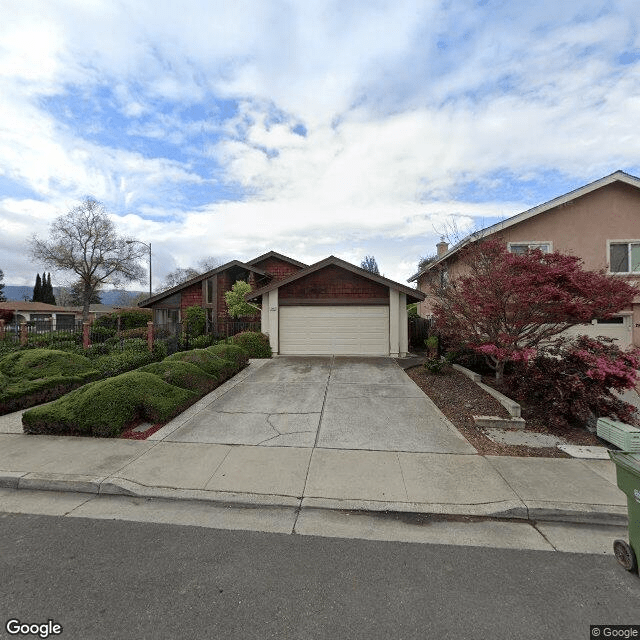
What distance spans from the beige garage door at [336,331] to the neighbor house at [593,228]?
9.46 feet

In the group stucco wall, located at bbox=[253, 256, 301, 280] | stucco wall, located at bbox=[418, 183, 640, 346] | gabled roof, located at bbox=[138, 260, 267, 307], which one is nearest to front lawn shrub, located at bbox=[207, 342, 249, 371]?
stucco wall, located at bbox=[418, 183, 640, 346]

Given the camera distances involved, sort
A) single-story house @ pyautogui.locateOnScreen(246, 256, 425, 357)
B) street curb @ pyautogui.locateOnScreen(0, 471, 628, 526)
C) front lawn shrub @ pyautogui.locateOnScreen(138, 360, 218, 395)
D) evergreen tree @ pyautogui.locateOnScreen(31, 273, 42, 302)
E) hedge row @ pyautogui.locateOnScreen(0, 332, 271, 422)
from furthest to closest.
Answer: evergreen tree @ pyautogui.locateOnScreen(31, 273, 42, 302), single-story house @ pyautogui.locateOnScreen(246, 256, 425, 357), front lawn shrub @ pyautogui.locateOnScreen(138, 360, 218, 395), hedge row @ pyautogui.locateOnScreen(0, 332, 271, 422), street curb @ pyautogui.locateOnScreen(0, 471, 628, 526)

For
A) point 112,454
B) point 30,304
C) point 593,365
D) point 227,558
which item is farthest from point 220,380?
point 30,304

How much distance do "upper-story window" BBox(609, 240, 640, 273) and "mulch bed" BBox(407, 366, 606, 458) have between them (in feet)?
31.2

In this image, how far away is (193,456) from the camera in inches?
192

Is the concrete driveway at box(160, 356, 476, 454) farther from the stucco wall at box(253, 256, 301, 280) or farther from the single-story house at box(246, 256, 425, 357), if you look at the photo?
the stucco wall at box(253, 256, 301, 280)

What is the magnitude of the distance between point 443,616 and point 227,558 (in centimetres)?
173

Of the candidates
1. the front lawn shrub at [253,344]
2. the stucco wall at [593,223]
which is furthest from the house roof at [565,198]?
the front lawn shrub at [253,344]

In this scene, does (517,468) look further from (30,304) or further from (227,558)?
(30,304)

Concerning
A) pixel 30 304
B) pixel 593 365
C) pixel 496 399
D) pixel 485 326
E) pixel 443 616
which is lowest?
pixel 443 616

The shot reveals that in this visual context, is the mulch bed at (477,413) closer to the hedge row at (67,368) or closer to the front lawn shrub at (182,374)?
the front lawn shrub at (182,374)

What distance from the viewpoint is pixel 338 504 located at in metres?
3.67

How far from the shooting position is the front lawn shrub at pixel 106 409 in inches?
220

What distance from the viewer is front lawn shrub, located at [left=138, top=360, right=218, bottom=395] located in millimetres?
7602
